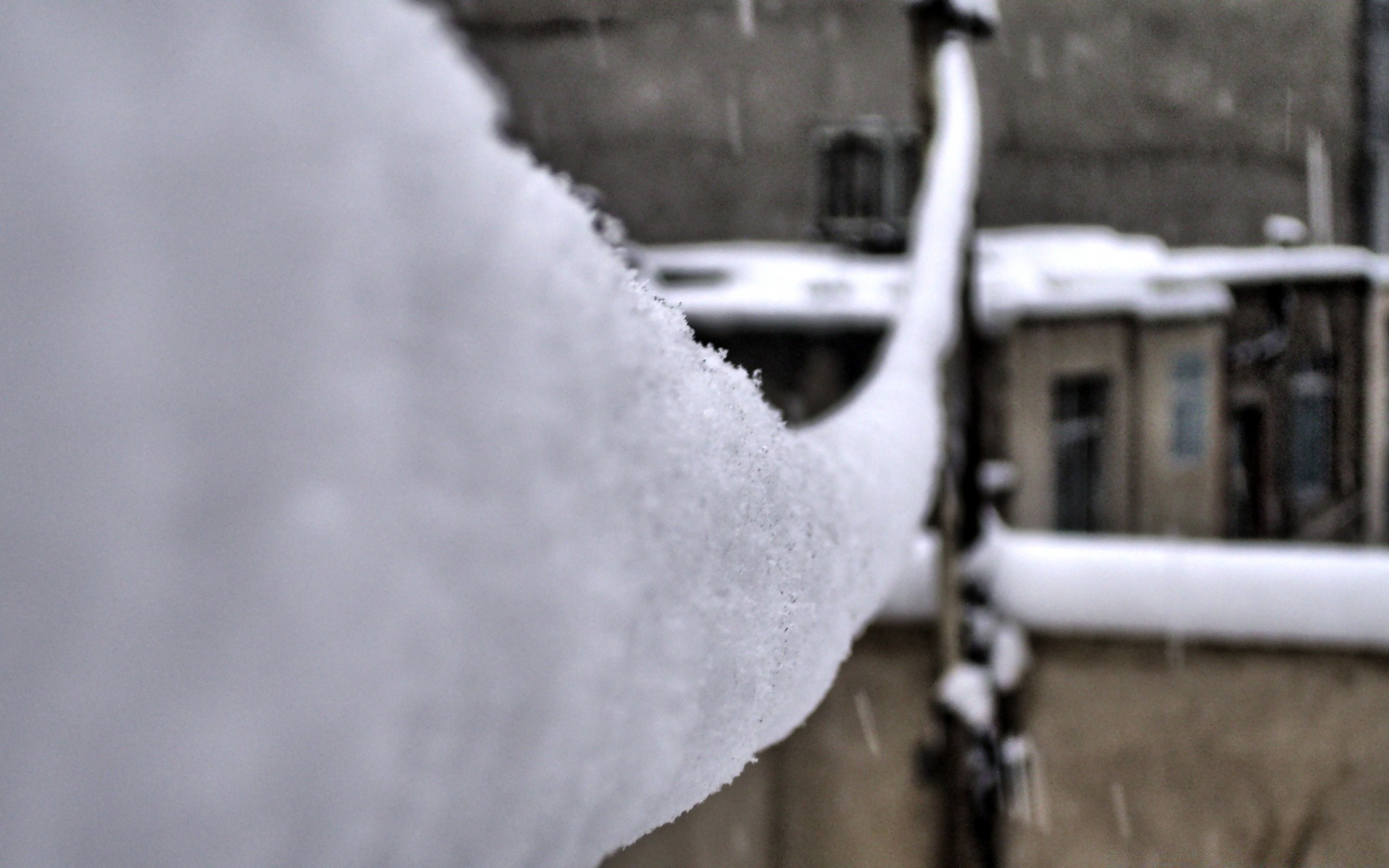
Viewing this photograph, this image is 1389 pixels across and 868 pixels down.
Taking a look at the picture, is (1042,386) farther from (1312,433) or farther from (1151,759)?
(1312,433)

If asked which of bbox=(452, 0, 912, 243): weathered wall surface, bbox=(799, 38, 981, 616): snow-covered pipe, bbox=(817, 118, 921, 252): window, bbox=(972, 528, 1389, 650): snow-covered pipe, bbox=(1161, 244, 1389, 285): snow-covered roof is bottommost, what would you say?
bbox=(972, 528, 1389, 650): snow-covered pipe

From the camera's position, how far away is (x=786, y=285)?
659 centimetres

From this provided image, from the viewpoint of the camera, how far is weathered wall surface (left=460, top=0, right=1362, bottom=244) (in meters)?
8.18

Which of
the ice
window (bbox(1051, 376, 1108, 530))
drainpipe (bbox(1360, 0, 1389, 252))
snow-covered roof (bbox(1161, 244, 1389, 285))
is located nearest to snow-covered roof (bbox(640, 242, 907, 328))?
window (bbox(1051, 376, 1108, 530))

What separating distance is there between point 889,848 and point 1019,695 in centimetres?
A: 76

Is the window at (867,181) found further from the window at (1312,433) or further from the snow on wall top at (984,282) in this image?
the window at (1312,433)

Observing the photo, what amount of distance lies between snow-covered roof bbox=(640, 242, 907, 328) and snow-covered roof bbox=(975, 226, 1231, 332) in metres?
0.55

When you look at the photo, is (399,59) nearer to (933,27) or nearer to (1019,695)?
(933,27)

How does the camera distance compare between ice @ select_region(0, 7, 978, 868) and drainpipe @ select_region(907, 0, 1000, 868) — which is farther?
drainpipe @ select_region(907, 0, 1000, 868)

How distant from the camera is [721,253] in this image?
782cm

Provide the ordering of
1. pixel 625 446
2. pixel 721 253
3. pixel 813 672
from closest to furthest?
pixel 625 446, pixel 813 672, pixel 721 253

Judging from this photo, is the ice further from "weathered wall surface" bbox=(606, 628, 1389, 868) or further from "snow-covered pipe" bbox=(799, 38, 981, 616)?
"weathered wall surface" bbox=(606, 628, 1389, 868)

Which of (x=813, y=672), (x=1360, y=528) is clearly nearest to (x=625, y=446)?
(x=813, y=672)

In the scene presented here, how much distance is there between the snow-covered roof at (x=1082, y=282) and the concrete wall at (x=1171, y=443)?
151mm
